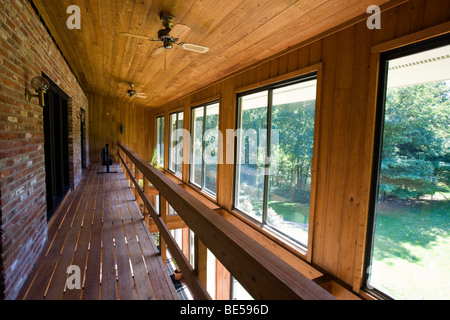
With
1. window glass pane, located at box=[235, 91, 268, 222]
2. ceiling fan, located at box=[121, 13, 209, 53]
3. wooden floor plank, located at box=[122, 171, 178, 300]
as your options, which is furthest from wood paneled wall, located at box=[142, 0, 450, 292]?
wooden floor plank, located at box=[122, 171, 178, 300]

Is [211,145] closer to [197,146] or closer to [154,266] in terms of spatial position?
[197,146]

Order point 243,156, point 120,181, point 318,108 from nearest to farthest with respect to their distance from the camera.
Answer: point 318,108
point 243,156
point 120,181

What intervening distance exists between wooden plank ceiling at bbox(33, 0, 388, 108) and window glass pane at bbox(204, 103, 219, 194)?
105 centimetres

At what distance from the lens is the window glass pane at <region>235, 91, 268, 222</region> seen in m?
3.71

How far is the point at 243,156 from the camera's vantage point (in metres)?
4.18

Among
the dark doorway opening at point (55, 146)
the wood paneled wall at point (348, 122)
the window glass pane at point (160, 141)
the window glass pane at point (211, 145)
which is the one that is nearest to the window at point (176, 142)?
the window glass pane at point (160, 141)

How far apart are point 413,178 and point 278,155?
5.33 ft

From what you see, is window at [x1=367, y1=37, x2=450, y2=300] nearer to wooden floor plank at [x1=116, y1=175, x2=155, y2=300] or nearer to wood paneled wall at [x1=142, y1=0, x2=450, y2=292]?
wood paneled wall at [x1=142, y1=0, x2=450, y2=292]

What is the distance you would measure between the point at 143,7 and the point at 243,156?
2.60 m

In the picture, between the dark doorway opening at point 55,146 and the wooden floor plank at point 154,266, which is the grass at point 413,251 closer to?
the wooden floor plank at point 154,266
